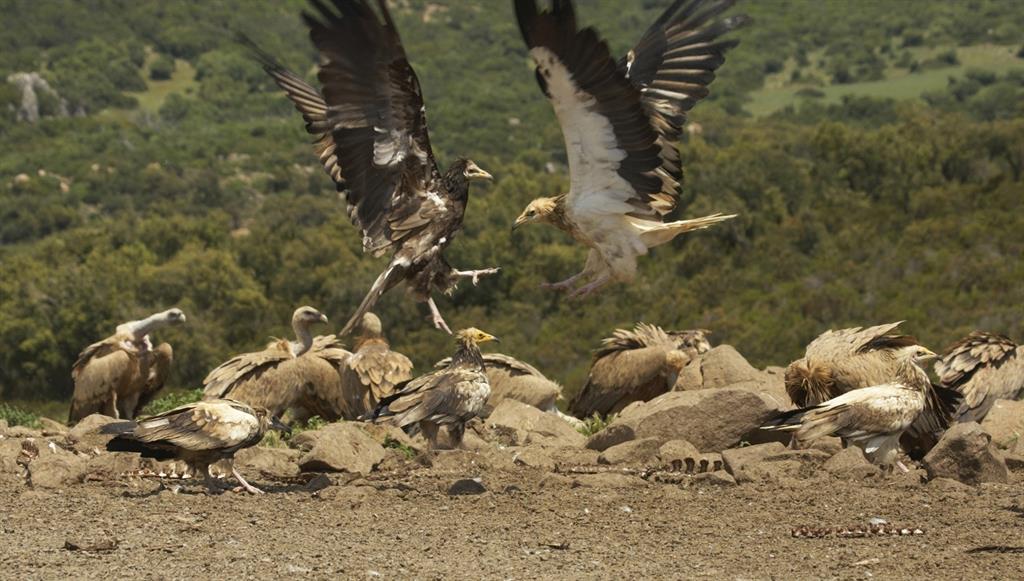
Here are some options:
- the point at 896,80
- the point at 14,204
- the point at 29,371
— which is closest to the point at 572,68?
the point at 29,371

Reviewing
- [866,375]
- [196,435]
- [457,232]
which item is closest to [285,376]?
[457,232]

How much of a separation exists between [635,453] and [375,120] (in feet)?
9.11

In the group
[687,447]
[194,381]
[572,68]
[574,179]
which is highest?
[572,68]

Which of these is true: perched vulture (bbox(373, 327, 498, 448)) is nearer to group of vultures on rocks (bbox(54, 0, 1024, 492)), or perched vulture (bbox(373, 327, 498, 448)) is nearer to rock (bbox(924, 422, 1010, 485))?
group of vultures on rocks (bbox(54, 0, 1024, 492))

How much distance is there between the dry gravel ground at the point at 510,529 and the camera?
7.30 m

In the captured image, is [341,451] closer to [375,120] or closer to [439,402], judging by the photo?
[439,402]

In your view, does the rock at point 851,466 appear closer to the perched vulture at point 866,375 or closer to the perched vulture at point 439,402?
the perched vulture at point 866,375

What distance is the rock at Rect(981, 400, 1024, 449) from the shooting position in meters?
11.6

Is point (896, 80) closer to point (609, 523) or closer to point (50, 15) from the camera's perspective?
point (50, 15)

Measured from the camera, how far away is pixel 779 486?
9281 mm

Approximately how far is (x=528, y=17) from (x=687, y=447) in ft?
9.68

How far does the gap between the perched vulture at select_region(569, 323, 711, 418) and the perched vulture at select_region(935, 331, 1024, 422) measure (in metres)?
2.87

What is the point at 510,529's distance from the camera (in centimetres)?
824

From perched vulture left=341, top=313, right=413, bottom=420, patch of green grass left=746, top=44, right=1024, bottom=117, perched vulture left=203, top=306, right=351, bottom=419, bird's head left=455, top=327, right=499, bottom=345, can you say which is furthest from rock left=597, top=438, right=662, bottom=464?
patch of green grass left=746, top=44, right=1024, bottom=117
